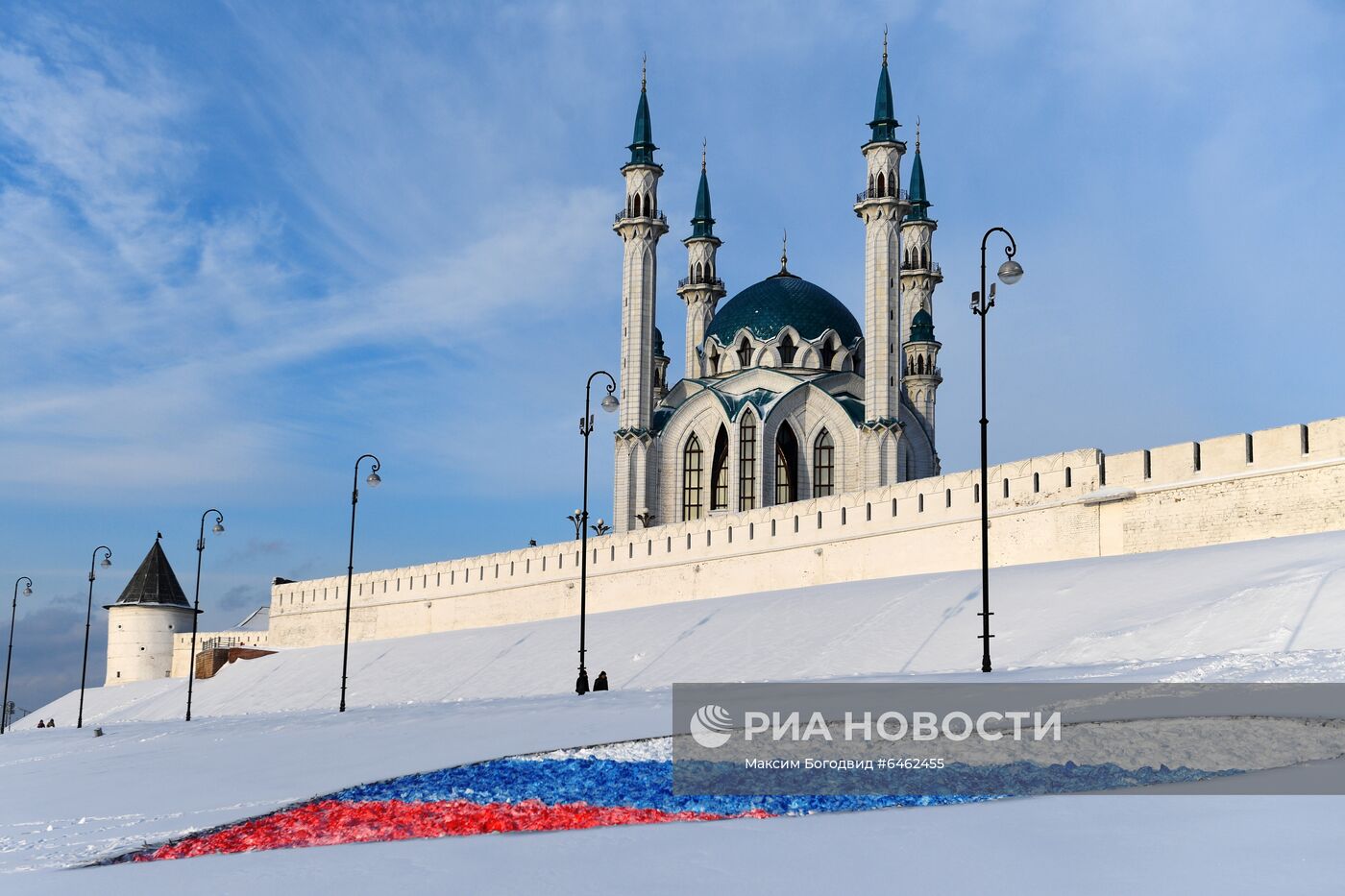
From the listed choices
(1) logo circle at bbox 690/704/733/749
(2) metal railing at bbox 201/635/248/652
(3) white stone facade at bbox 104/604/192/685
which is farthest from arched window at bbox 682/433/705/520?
(1) logo circle at bbox 690/704/733/749

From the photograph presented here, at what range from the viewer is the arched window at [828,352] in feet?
189

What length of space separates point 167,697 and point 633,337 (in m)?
22.4

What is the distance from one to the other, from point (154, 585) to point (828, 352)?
109 feet

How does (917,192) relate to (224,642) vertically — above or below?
above

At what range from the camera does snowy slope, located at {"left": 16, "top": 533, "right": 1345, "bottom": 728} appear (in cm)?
2008

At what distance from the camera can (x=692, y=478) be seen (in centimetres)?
5562

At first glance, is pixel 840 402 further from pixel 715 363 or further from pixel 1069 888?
pixel 1069 888

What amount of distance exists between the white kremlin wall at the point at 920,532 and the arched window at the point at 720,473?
28.1 feet

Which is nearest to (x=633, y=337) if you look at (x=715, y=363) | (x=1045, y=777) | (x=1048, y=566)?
(x=715, y=363)

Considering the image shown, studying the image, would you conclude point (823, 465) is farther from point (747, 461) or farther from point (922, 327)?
point (922, 327)

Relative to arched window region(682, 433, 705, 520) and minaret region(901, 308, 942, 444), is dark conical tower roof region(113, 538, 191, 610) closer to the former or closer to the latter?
arched window region(682, 433, 705, 520)

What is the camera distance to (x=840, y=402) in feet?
177

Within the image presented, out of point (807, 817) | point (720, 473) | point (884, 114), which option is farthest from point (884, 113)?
point (807, 817)

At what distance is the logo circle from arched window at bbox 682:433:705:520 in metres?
40.3
